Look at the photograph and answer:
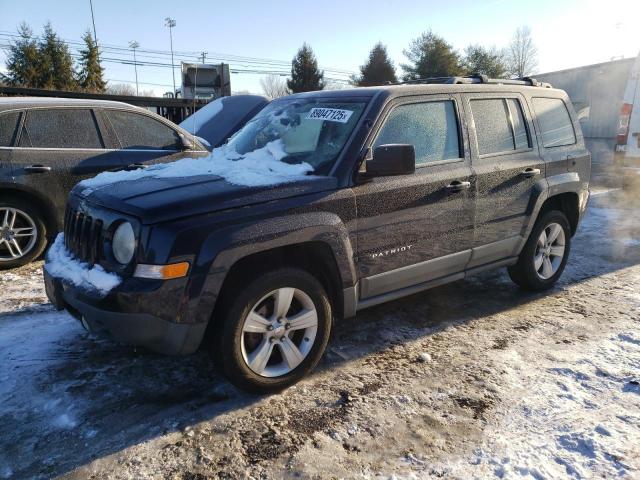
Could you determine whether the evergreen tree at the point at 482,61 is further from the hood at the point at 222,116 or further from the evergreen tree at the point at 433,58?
the hood at the point at 222,116

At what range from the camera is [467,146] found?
154 inches

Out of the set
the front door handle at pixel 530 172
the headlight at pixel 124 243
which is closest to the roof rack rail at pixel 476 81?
the front door handle at pixel 530 172

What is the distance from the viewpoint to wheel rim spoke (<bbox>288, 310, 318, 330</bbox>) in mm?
3100

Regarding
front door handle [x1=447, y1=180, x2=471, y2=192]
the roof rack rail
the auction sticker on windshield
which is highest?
the roof rack rail

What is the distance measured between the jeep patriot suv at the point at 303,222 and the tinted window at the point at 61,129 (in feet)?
8.39

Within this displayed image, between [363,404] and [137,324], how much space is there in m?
1.36

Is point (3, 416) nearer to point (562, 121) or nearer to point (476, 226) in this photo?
point (476, 226)

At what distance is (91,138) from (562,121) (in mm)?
5017

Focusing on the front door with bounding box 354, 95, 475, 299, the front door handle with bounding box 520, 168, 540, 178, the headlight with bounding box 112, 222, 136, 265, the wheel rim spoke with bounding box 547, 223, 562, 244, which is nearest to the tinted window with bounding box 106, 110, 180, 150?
the headlight with bounding box 112, 222, 136, 265

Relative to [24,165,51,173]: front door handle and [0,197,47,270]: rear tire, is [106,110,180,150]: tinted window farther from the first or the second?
[0,197,47,270]: rear tire

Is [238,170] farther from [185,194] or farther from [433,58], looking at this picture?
[433,58]

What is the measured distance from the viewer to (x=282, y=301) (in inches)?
119

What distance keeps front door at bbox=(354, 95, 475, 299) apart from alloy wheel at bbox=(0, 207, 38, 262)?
397 cm

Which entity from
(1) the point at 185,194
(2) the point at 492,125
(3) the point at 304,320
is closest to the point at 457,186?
(2) the point at 492,125
